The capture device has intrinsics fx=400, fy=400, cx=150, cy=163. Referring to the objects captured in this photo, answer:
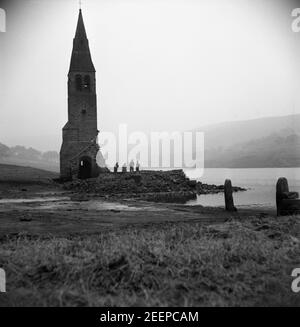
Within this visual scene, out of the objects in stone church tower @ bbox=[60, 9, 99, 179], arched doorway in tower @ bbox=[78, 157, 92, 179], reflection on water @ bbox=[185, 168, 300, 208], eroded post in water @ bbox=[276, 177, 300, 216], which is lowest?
reflection on water @ bbox=[185, 168, 300, 208]

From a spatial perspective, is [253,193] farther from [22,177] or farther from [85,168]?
[22,177]

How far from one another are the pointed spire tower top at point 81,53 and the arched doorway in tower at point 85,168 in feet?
38.4

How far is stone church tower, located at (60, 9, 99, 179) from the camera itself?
162 feet

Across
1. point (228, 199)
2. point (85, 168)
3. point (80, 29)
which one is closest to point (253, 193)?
point (85, 168)

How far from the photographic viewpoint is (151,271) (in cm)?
695

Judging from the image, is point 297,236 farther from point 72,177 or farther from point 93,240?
point 72,177

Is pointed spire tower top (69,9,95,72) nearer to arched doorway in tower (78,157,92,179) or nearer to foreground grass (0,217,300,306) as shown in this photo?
arched doorway in tower (78,157,92,179)

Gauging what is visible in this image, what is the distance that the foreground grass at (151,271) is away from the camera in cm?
606

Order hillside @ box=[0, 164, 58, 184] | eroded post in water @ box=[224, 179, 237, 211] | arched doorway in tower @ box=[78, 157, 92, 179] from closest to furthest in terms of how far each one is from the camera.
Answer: eroded post in water @ box=[224, 179, 237, 211]
hillside @ box=[0, 164, 58, 184]
arched doorway in tower @ box=[78, 157, 92, 179]

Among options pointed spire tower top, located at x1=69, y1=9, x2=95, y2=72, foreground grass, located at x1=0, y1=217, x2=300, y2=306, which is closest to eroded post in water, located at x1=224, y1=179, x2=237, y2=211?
foreground grass, located at x1=0, y1=217, x2=300, y2=306

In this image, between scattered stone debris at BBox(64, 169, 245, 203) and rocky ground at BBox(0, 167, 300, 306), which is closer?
rocky ground at BBox(0, 167, 300, 306)

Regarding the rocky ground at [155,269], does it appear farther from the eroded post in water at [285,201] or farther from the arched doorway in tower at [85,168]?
the arched doorway in tower at [85,168]

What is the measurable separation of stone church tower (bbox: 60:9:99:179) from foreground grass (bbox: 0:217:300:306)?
40.3 metres

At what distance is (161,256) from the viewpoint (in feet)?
24.8
